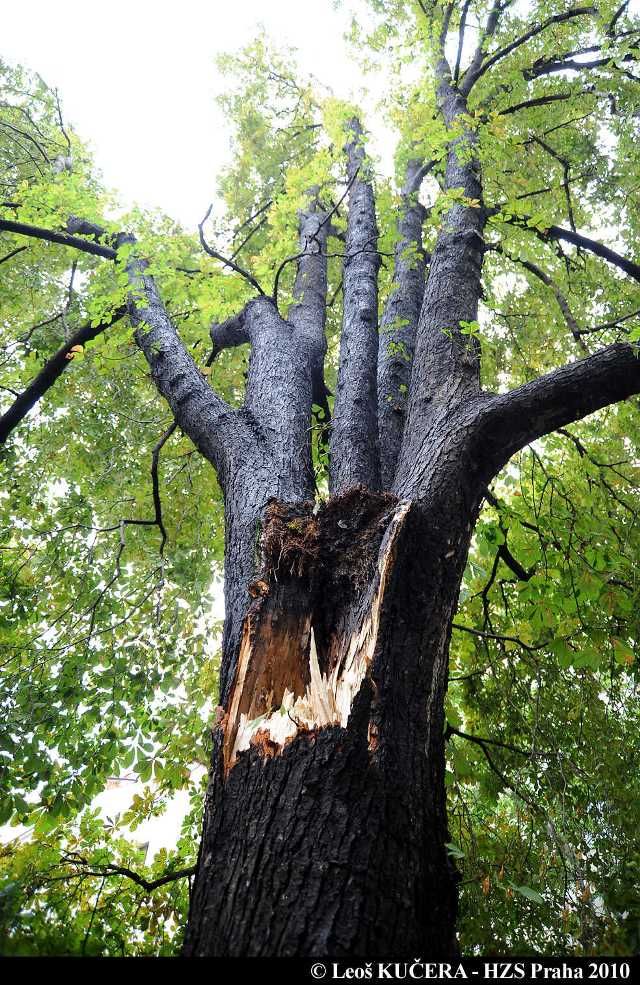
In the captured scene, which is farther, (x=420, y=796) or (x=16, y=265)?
(x=16, y=265)

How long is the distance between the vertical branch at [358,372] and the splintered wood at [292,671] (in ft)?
2.26

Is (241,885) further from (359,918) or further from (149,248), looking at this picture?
(149,248)

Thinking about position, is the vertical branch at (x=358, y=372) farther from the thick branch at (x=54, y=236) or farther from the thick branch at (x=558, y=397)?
the thick branch at (x=54, y=236)

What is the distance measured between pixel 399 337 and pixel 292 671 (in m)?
2.47

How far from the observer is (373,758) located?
1.58m

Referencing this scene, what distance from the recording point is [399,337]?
3.61m

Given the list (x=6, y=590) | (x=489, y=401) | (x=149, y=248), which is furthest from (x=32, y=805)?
(x=149, y=248)

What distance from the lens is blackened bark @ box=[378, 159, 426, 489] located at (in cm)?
309

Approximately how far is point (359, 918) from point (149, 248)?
154 inches

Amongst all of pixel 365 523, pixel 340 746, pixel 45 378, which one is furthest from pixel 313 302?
pixel 340 746

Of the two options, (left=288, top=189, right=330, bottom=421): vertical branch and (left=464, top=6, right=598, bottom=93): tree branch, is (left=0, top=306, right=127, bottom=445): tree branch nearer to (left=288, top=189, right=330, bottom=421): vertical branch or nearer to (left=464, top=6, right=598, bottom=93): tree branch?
(left=288, top=189, right=330, bottom=421): vertical branch

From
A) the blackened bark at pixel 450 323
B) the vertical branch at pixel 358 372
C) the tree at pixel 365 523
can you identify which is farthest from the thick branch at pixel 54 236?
the blackened bark at pixel 450 323

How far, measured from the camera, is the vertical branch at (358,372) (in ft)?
9.02

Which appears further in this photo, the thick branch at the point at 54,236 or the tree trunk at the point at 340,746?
the thick branch at the point at 54,236
